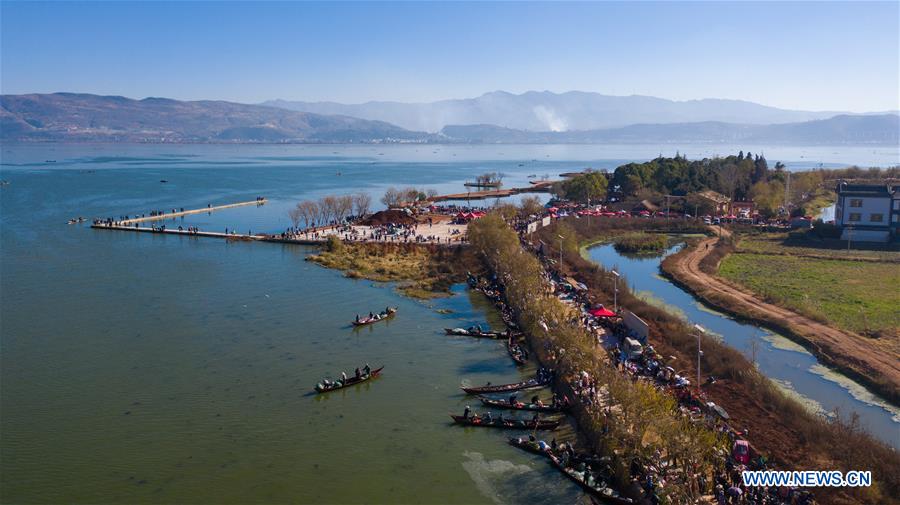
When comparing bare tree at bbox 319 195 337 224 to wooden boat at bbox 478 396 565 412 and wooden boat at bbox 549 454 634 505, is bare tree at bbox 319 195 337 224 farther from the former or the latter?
wooden boat at bbox 549 454 634 505

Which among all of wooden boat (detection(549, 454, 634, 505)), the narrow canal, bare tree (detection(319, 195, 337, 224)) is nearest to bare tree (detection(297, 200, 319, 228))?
bare tree (detection(319, 195, 337, 224))

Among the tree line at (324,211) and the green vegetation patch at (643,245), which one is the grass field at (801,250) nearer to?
the green vegetation patch at (643,245)

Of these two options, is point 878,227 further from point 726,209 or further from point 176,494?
point 176,494

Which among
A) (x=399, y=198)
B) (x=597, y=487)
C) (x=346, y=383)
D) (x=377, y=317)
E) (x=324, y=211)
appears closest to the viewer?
(x=597, y=487)

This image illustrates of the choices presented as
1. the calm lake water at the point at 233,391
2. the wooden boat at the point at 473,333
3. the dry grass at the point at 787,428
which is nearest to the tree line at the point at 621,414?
the wooden boat at the point at 473,333

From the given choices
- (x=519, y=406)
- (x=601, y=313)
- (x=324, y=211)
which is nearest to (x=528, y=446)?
(x=519, y=406)

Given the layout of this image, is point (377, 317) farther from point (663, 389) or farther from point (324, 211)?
point (324, 211)
